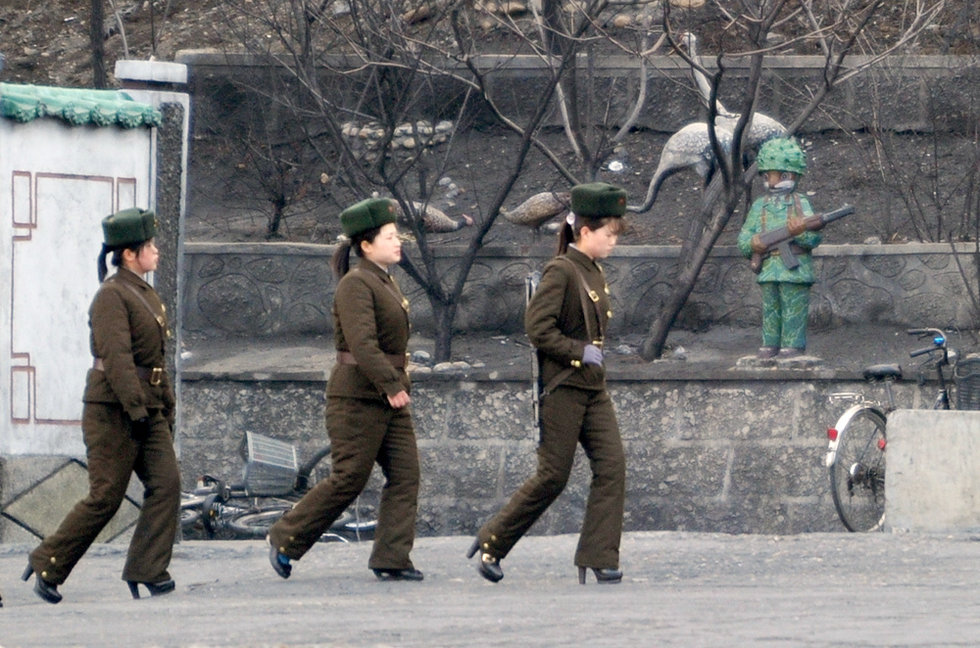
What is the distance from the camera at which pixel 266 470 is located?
1102 centimetres

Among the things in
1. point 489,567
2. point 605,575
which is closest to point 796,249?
point 605,575

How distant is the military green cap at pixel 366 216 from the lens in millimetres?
7625

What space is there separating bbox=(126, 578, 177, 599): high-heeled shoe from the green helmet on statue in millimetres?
6211

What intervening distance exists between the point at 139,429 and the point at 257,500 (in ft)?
12.9

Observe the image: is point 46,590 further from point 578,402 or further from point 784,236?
point 784,236

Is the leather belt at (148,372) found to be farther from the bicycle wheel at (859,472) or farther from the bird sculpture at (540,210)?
the bird sculpture at (540,210)

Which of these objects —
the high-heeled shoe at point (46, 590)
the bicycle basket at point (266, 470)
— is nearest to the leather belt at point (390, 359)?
the high-heeled shoe at point (46, 590)

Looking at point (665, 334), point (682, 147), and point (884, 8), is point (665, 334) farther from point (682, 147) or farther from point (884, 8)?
point (884, 8)

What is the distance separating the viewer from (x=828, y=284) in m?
14.2

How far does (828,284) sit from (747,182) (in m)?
1.28

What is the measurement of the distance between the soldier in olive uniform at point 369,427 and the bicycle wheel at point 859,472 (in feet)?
12.9

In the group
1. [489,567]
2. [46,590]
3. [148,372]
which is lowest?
[46,590]

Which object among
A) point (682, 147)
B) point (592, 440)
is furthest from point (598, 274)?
point (682, 147)

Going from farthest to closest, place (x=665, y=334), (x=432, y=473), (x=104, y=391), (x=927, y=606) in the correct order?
(x=665, y=334) → (x=432, y=473) → (x=104, y=391) → (x=927, y=606)
